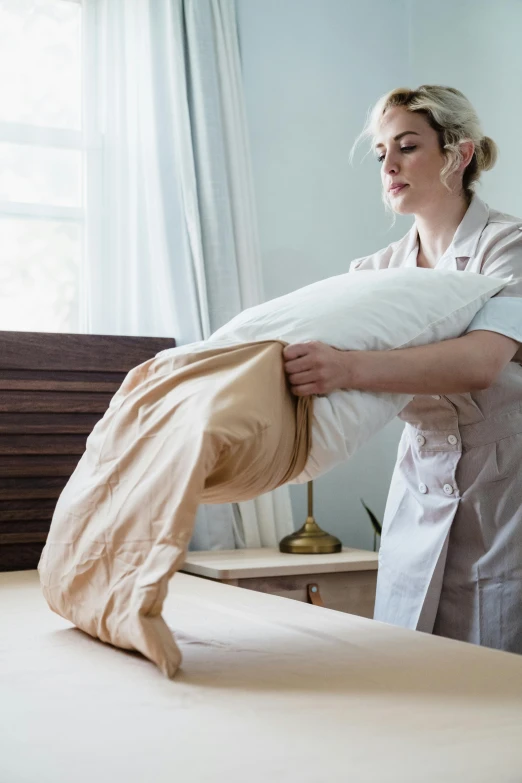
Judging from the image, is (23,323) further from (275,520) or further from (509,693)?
(509,693)

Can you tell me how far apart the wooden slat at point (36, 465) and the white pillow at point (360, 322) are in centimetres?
124

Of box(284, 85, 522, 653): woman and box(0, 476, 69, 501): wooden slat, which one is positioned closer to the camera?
box(284, 85, 522, 653): woman

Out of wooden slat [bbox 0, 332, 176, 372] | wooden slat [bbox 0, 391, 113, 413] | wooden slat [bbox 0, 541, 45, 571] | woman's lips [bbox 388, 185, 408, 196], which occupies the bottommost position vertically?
wooden slat [bbox 0, 541, 45, 571]

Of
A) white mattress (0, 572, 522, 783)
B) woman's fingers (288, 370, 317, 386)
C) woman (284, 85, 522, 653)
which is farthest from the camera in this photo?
woman (284, 85, 522, 653)

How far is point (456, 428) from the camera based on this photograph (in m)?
1.49

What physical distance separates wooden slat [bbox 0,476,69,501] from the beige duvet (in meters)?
1.16

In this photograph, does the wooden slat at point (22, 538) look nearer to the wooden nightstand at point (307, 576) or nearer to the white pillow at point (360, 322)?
the wooden nightstand at point (307, 576)

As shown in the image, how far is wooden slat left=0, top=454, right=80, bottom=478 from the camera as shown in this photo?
7.58ft

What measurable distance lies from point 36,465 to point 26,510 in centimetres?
12

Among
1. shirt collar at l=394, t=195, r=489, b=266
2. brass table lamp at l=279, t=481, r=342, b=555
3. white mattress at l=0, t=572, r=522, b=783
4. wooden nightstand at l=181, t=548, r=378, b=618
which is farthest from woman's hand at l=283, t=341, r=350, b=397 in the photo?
brass table lamp at l=279, t=481, r=342, b=555

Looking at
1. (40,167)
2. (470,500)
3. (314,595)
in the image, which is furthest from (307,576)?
(40,167)

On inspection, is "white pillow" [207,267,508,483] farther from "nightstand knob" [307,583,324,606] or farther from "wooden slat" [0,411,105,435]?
"wooden slat" [0,411,105,435]

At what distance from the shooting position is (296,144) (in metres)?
2.97

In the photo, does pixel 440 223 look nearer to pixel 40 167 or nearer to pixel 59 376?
pixel 59 376
